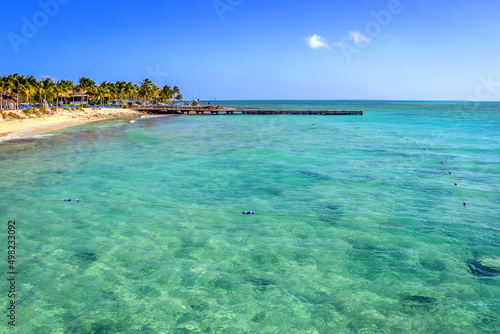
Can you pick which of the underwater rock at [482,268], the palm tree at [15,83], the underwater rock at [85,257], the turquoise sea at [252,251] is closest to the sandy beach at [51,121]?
the palm tree at [15,83]

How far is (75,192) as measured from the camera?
49.8 feet

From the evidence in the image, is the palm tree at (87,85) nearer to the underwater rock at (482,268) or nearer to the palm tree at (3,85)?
the palm tree at (3,85)

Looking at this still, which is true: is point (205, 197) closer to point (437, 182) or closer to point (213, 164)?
point (213, 164)

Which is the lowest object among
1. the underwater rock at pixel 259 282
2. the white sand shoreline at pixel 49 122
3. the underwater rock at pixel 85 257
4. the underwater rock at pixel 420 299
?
the underwater rock at pixel 420 299

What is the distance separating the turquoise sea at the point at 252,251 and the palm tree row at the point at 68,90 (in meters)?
47.5

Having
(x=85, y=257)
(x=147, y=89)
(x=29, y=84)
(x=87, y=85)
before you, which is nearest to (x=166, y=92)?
(x=147, y=89)

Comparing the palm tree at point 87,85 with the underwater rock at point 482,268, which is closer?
the underwater rock at point 482,268

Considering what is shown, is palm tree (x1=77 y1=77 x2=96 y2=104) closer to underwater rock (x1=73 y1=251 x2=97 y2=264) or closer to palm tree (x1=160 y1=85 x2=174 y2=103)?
palm tree (x1=160 y1=85 x2=174 y2=103)

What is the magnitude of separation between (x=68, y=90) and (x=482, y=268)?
91066mm

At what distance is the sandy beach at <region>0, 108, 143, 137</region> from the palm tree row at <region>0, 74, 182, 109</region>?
17.1 ft

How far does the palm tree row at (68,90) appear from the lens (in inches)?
2303

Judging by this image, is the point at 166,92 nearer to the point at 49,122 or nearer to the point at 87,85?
the point at 87,85

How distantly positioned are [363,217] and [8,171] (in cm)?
1854

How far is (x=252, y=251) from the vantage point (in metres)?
9.52
